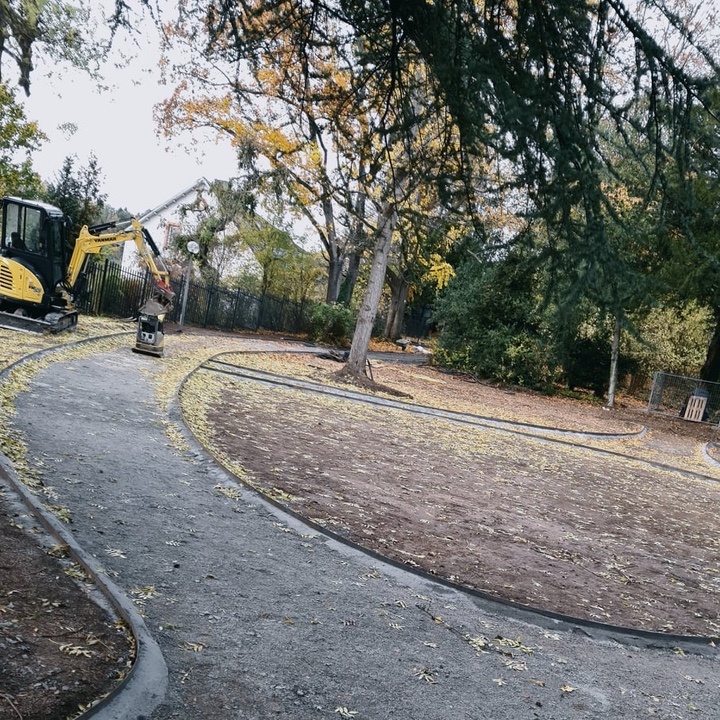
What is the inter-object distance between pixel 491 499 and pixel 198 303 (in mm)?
21631

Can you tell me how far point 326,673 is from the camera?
305 centimetres

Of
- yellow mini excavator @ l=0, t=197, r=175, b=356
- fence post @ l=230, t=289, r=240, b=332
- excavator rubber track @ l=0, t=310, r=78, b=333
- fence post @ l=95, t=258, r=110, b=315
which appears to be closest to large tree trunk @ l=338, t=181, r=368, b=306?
yellow mini excavator @ l=0, t=197, r=175, b=356

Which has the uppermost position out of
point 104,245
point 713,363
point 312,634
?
point 713,363

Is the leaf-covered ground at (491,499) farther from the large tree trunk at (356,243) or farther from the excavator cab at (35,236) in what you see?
the excavator cab at (35,236)

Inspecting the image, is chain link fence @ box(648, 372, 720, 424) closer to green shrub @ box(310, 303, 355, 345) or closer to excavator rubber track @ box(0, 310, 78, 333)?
green shrub @ box(310, 303, 355, 345)

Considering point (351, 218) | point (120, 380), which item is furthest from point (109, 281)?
point (120, 380)

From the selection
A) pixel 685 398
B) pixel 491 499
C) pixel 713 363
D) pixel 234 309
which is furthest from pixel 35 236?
pixel 713 363

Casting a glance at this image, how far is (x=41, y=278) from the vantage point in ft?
46.1

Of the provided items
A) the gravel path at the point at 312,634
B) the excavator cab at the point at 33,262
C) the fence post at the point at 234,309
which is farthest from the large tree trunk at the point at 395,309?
the gravel path at the point at 312,634

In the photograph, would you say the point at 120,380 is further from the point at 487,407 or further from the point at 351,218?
the point at 487,407

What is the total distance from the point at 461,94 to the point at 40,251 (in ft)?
42.2

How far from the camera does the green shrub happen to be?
2930 cm

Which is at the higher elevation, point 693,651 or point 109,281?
point 109,281

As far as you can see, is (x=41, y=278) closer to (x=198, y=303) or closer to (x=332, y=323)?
(x=198, y=303)
